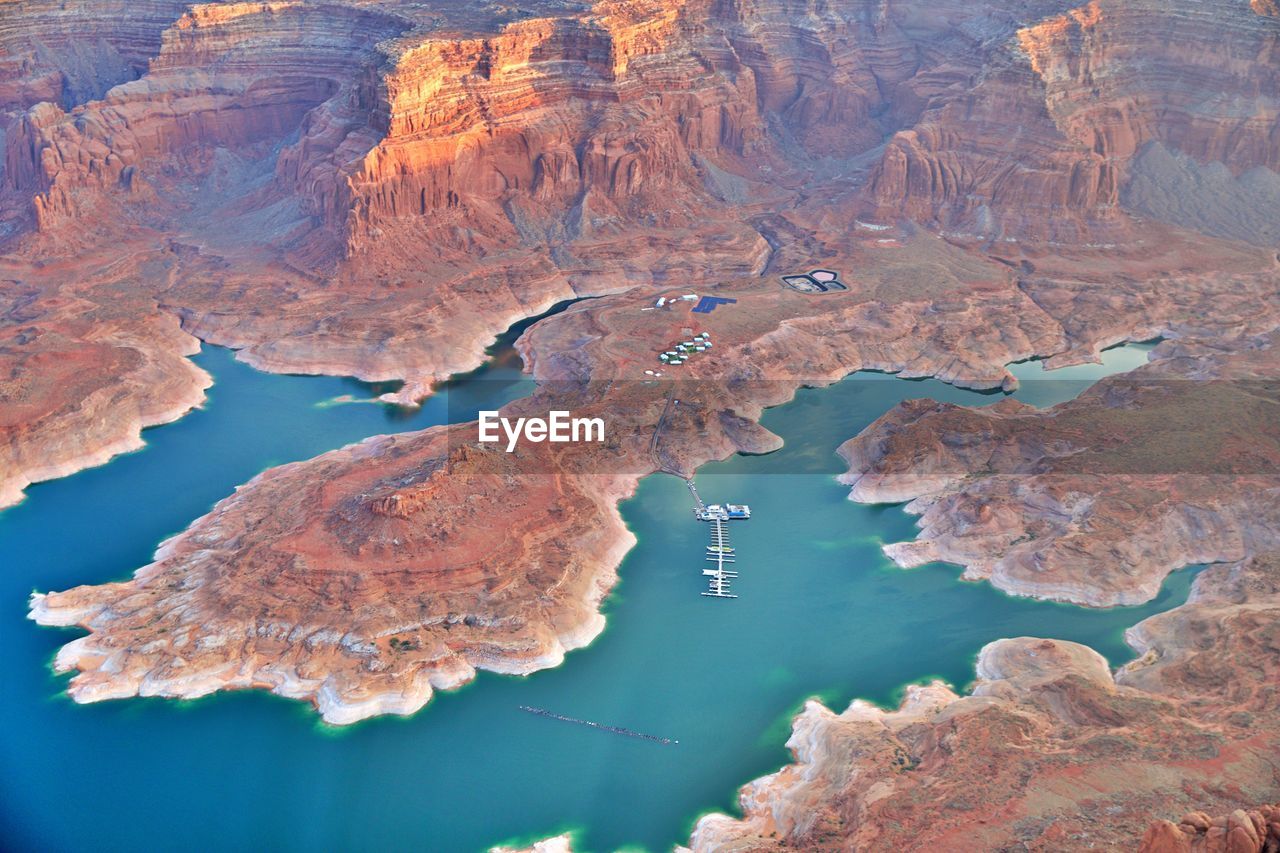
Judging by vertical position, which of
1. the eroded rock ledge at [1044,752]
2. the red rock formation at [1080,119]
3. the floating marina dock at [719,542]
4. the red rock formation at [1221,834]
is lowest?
the floating marina dock at [719,542]

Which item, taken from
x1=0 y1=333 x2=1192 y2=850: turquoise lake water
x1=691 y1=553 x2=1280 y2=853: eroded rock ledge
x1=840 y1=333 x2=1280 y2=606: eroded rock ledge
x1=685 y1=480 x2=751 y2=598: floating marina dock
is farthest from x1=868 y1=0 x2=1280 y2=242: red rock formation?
x1=691 y1=553 x2=1280 y2=853: eroded rock ledge

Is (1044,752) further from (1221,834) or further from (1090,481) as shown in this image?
(1090,481)

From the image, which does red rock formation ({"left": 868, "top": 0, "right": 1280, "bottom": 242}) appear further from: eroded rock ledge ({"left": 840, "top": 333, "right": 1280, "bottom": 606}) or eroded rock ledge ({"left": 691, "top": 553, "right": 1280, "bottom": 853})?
eroded rock ledge ({"left": 691, "top": 553, "right": 1280, "bottom": 853})

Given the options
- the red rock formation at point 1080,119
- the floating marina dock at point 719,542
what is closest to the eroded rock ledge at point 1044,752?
the floating marina dock at point 719,542

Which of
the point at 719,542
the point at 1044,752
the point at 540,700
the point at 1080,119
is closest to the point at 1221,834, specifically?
the point at 1044,752

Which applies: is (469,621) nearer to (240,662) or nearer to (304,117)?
(240,662)

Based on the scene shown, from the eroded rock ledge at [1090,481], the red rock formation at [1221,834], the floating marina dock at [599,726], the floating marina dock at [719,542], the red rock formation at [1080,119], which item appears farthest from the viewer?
the red rock formation at [1080,119]

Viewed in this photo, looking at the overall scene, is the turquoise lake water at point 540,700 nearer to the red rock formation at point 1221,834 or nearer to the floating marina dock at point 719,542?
the floating marina dock at point 719,542
